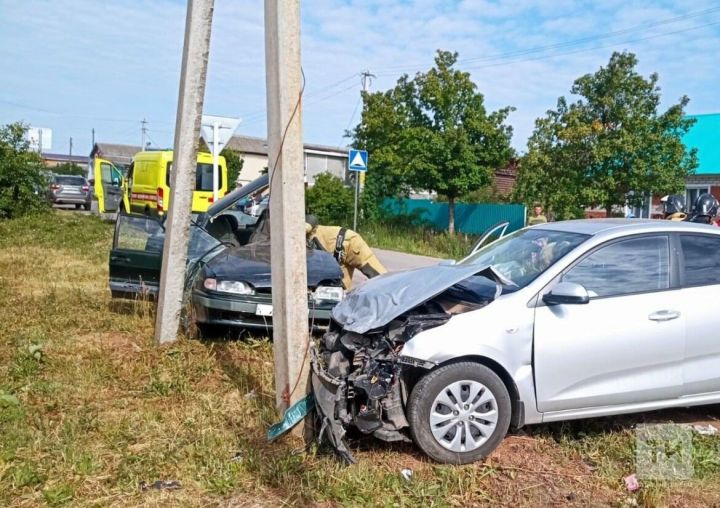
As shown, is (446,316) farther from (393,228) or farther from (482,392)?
(393,228)

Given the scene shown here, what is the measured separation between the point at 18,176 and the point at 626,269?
71.8 feet

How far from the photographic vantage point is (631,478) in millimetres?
3896

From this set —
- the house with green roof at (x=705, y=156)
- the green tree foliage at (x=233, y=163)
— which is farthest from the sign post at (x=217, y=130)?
the green tree foliage at (x=233, y=163)

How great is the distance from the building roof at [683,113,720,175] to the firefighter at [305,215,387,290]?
20164 millimetres

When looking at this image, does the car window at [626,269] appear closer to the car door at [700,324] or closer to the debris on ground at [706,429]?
the car door at [700,324]

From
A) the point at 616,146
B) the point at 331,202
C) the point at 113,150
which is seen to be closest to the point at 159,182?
the point at 331,202

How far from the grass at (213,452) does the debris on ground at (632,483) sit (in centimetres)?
5

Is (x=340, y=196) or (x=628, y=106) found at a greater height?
(x=628, y=106)

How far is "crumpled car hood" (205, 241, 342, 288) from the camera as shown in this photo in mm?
6251

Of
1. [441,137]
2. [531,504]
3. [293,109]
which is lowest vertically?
[531,504]

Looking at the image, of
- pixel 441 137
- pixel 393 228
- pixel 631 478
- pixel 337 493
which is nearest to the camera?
pixel 337 493

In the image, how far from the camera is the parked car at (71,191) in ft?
109

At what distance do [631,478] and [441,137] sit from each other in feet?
54.2

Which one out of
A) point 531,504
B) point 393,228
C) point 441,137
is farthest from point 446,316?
point 393,228
